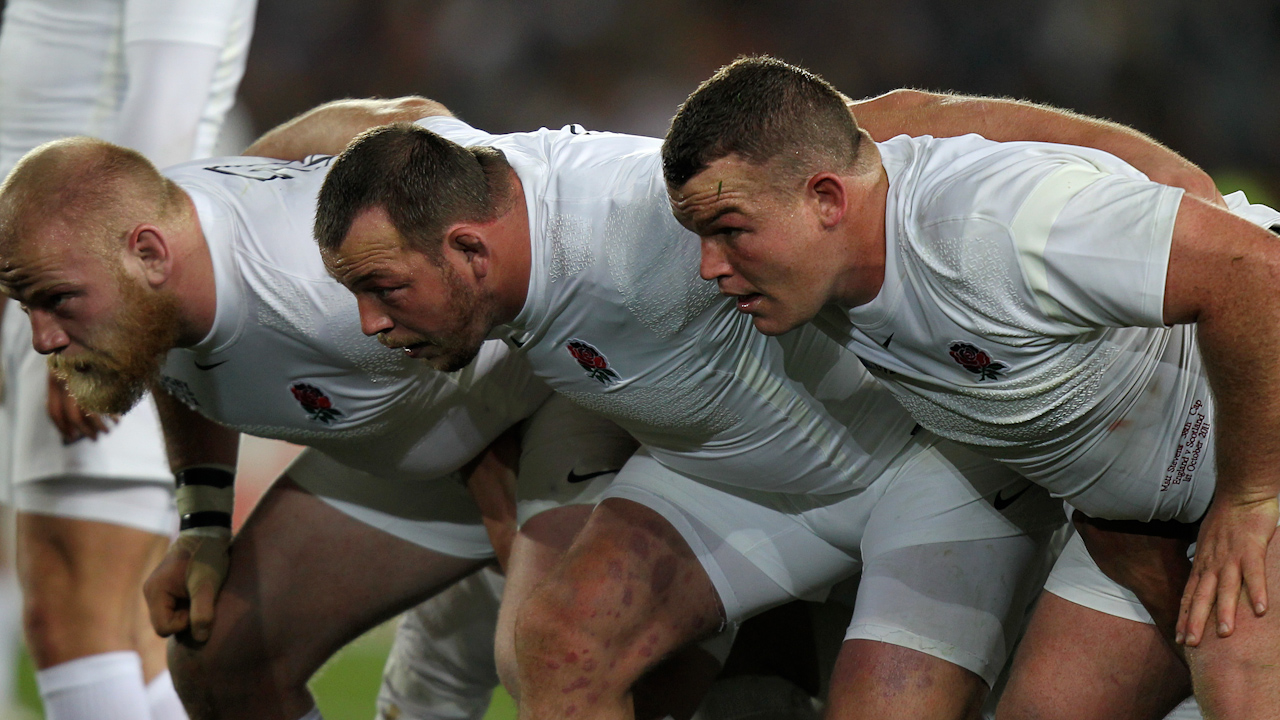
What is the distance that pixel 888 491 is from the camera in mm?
2848

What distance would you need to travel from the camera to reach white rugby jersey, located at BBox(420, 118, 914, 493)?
247 cm

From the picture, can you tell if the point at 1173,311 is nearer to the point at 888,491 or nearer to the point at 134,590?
the point at 888,491

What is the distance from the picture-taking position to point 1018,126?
2.41m

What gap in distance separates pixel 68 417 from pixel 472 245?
67.6 inches

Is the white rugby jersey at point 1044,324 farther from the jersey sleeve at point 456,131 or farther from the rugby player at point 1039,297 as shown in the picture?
the jersey sleeve at point 456,131

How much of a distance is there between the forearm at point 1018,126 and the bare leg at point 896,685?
1.03m

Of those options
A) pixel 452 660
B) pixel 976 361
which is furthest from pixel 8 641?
pixel 976 361

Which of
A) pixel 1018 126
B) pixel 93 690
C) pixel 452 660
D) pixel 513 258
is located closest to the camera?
pixel 1018 126

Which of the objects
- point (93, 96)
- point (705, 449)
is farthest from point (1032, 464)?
point (93, 96)

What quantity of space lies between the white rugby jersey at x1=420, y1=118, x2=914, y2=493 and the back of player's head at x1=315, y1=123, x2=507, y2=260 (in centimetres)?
14

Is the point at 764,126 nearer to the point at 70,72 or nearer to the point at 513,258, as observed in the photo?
the point at 513,258

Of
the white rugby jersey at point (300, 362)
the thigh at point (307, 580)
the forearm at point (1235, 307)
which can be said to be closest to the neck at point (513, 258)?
the white rugby jersey at point (300, 362)

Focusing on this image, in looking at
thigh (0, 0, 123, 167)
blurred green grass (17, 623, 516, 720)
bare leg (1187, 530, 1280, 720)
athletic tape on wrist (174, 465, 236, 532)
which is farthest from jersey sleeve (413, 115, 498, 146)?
blurred green grass (17, 623, 516, 720)

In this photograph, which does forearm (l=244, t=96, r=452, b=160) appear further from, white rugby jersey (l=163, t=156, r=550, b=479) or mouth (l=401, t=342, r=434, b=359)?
mouth (l=401, t=342, r=434, b=359)
